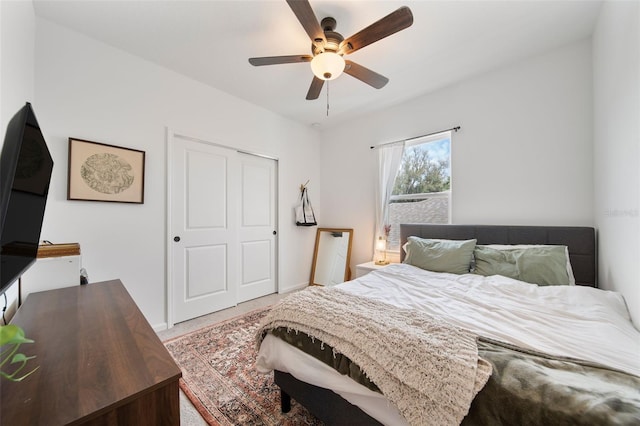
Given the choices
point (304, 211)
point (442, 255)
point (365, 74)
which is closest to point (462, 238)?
point (442, 255)

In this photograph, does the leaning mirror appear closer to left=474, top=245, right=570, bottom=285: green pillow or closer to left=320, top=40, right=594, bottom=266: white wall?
left=320, top=40, right=594, bottom=266: white wall

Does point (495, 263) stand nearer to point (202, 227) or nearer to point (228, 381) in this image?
point (228, 381)

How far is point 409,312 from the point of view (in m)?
1.33

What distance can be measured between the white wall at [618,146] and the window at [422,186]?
1238 millimetres

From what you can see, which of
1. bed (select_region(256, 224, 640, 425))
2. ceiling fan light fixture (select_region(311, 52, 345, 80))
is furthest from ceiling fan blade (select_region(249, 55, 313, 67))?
bed (select_region(256, 224, 640, 425))

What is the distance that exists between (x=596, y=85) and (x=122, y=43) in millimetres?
4112

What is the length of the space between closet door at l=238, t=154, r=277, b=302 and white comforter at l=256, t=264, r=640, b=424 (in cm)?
194

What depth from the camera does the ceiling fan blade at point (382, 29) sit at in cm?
151

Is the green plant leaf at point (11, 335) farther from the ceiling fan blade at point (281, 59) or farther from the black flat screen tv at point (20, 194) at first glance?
the ceiling fan blade at point (281, 59)

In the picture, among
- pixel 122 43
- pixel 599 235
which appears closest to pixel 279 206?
pixel 122 43

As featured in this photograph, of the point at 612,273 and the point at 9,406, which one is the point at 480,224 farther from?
the point at 9,406

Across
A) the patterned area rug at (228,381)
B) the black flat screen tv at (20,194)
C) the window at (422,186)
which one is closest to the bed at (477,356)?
the patterned area rug at (228,381)

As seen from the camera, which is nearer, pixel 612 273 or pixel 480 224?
pixel 612 273

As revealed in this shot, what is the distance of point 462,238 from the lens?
2.72m
